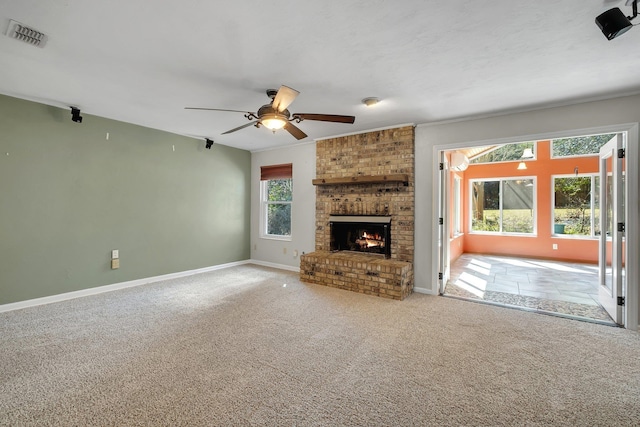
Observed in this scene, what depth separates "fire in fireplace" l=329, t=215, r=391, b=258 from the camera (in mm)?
4344

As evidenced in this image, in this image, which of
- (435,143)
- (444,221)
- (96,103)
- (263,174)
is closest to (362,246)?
(444,221)

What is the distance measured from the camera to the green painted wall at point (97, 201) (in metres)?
3.29

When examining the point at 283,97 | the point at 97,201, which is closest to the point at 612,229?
the point at 283,97

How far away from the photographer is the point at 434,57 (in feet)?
7.56

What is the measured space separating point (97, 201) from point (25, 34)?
7.90 feet

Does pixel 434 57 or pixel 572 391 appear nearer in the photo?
pixel 572 391

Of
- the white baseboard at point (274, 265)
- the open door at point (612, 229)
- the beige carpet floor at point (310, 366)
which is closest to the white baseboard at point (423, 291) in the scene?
the beige carpet floor at point (310, 366)

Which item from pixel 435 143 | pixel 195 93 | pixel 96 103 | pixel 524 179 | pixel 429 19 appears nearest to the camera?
pixel 429 19

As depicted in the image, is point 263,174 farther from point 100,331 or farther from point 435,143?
point 100,331

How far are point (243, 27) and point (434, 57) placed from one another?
1487 mm

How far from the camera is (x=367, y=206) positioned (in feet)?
14.9

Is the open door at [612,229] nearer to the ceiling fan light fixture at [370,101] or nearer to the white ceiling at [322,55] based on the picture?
the white ceiling at [322,55]

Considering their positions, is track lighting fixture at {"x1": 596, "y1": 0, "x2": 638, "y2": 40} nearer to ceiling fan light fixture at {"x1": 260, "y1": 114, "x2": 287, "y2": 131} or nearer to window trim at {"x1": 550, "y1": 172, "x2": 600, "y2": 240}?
ceiling fan light fixture at {"x1": 260, "y1": 114, "x2": 287, "y2": 131}

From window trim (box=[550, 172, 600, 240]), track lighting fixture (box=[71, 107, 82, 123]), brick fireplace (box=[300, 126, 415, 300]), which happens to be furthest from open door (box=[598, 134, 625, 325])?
track lighting fixture (box=[71, 107, 82, 123])
